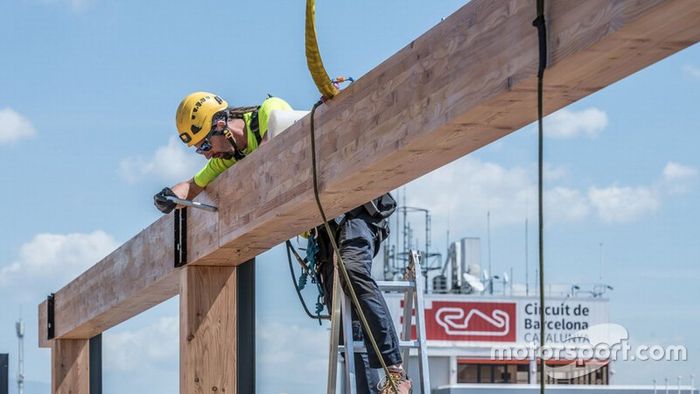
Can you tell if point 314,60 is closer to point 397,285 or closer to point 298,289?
point 397,285

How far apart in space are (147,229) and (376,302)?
193 centimetres

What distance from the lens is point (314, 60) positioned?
14.2 feet

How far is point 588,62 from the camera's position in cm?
299

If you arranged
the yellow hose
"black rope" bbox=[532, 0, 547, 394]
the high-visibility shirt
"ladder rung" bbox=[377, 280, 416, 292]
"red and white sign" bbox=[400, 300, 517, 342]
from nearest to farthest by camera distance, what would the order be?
"black rope" bbox=[532, 0, 547, 394], the yellow hose, the high-visibility shirt, "ladder rung" bbox=[377, 280, 416, 292], "red and white sign" bbox=[400, 300, 517, 342]

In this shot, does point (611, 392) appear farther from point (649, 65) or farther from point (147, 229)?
point (649, 65)

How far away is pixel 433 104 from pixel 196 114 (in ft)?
8.00

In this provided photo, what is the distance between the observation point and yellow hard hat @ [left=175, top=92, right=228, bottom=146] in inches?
231

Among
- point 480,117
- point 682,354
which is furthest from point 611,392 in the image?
point 480,117

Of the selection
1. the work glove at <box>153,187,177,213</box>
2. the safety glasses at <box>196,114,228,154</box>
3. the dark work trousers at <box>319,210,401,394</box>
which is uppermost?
the safety glasses at <box>196,114,228,154</box>

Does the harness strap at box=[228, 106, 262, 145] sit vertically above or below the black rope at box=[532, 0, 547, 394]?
above

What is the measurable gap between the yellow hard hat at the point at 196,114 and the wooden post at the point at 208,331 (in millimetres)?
629

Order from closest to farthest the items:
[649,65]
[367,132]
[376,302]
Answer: [649,65] → [367,132] → [376,302]

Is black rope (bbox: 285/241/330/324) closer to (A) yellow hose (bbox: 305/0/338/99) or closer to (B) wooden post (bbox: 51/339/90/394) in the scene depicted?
(A) yellow hose (bbox: 305/0/338/99)

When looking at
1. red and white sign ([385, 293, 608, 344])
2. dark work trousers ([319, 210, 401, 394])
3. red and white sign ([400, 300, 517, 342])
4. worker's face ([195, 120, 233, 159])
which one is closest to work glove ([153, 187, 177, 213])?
worker's face ([195, 120, 233, 159])
